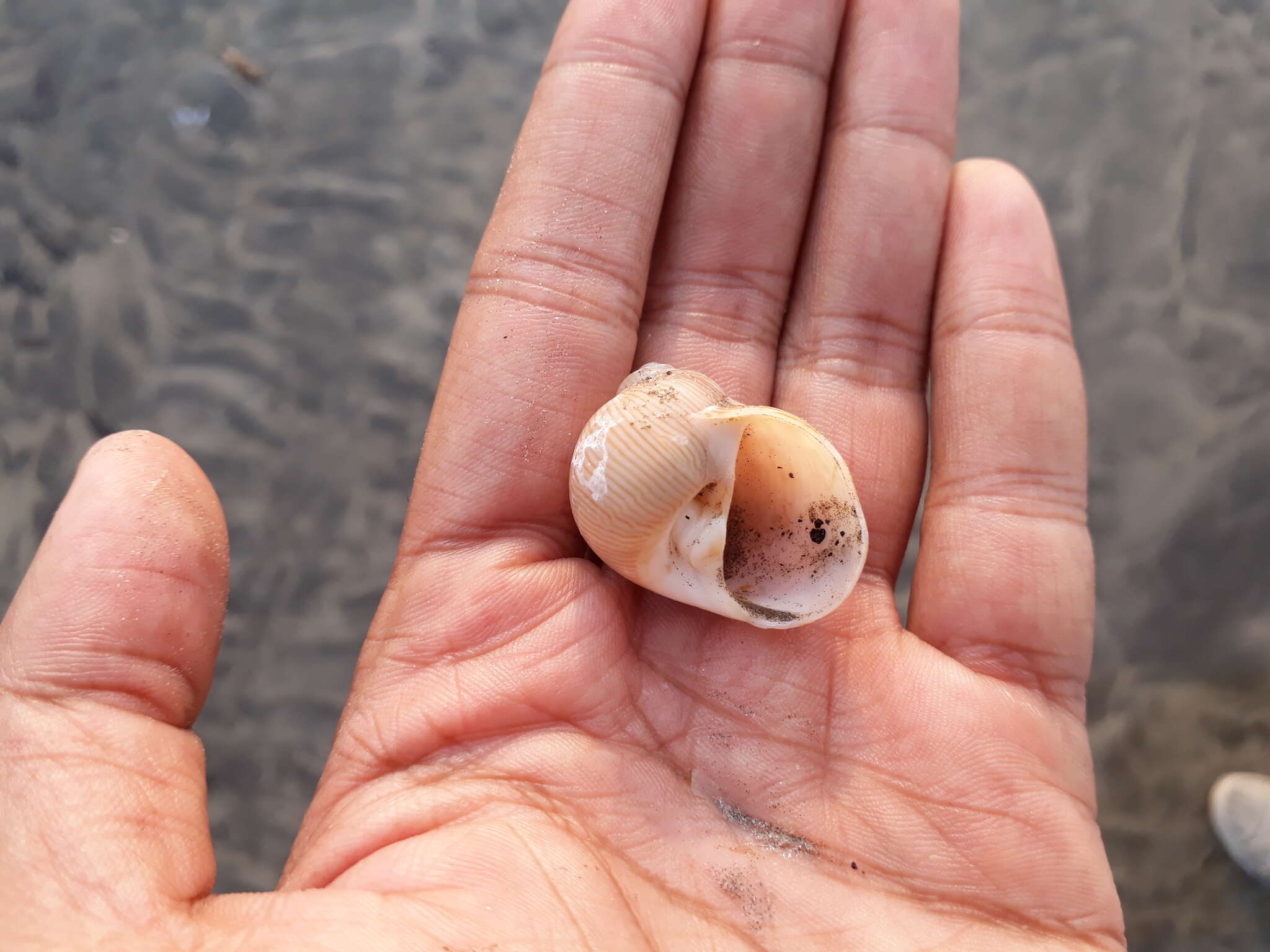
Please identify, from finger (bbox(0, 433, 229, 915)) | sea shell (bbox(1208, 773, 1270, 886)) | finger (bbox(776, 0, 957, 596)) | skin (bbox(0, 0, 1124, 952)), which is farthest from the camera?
Answer: sea shell (bbox(1208, 773, 1270, 886))

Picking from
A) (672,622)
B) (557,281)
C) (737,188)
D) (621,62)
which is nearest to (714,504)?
(672,622)

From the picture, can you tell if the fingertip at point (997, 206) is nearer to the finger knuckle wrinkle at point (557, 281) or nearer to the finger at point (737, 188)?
the finger at point (737, 188)

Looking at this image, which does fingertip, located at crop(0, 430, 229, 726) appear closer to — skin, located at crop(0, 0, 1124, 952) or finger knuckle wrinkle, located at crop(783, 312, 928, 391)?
skin, located at crop(0, 0, 1124, 952)

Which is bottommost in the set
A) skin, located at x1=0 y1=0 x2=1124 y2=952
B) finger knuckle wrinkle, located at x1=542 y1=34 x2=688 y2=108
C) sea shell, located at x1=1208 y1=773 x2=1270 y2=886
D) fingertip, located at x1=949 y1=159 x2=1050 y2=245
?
sea shell, located at x1=1208 y1=773 x2=1270 y2=886

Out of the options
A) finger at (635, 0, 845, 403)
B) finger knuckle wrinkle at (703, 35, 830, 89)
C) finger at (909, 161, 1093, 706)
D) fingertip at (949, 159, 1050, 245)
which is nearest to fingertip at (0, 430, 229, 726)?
finger at (635, 0, 845, 403)

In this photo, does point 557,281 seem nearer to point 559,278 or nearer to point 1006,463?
point 559,278

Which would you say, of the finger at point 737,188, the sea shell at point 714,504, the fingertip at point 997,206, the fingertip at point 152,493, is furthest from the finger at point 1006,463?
the fingertip at point 152,493

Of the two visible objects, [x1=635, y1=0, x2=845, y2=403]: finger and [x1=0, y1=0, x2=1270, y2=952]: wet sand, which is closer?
[x1=635, y1=0, x2=845, y2=403]: finger
